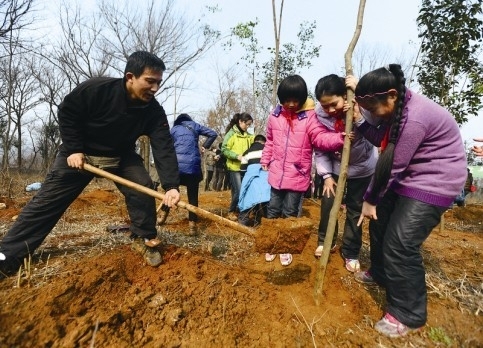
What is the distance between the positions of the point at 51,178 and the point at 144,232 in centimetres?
85

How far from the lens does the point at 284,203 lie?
10.7 feet

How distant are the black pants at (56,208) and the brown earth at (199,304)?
21 cm

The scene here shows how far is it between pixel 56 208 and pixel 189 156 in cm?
207

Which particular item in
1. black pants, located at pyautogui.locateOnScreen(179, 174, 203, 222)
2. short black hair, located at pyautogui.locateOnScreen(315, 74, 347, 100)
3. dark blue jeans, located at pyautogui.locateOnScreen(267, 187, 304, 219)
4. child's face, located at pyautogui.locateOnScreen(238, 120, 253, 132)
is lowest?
black pants, located at pyautogui.locateOnScreen(179, 174, 203, 222)

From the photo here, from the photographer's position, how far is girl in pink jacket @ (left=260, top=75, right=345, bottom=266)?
2.98 metres

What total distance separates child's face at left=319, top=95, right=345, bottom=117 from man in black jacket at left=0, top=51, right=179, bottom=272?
1.28 metres

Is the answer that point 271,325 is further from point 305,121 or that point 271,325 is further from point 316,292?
point 305,121

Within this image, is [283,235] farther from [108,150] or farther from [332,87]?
[108,150]

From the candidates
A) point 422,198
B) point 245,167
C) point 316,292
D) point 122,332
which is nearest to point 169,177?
Result: point 122,332

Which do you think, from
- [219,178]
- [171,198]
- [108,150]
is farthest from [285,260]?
[219,178]

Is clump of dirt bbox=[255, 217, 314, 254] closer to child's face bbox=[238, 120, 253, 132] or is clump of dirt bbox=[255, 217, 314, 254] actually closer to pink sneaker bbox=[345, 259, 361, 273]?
pink sneaker bbox=[345, 259, 361, 273]

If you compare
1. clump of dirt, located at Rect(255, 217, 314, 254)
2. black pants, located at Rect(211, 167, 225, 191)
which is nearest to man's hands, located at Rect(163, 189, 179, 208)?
clump of dirt, located at Rect(255, 217, 314, 254)

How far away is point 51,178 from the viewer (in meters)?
2.71

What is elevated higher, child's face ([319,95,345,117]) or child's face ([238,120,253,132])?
child's face ([319,95,345,117])
